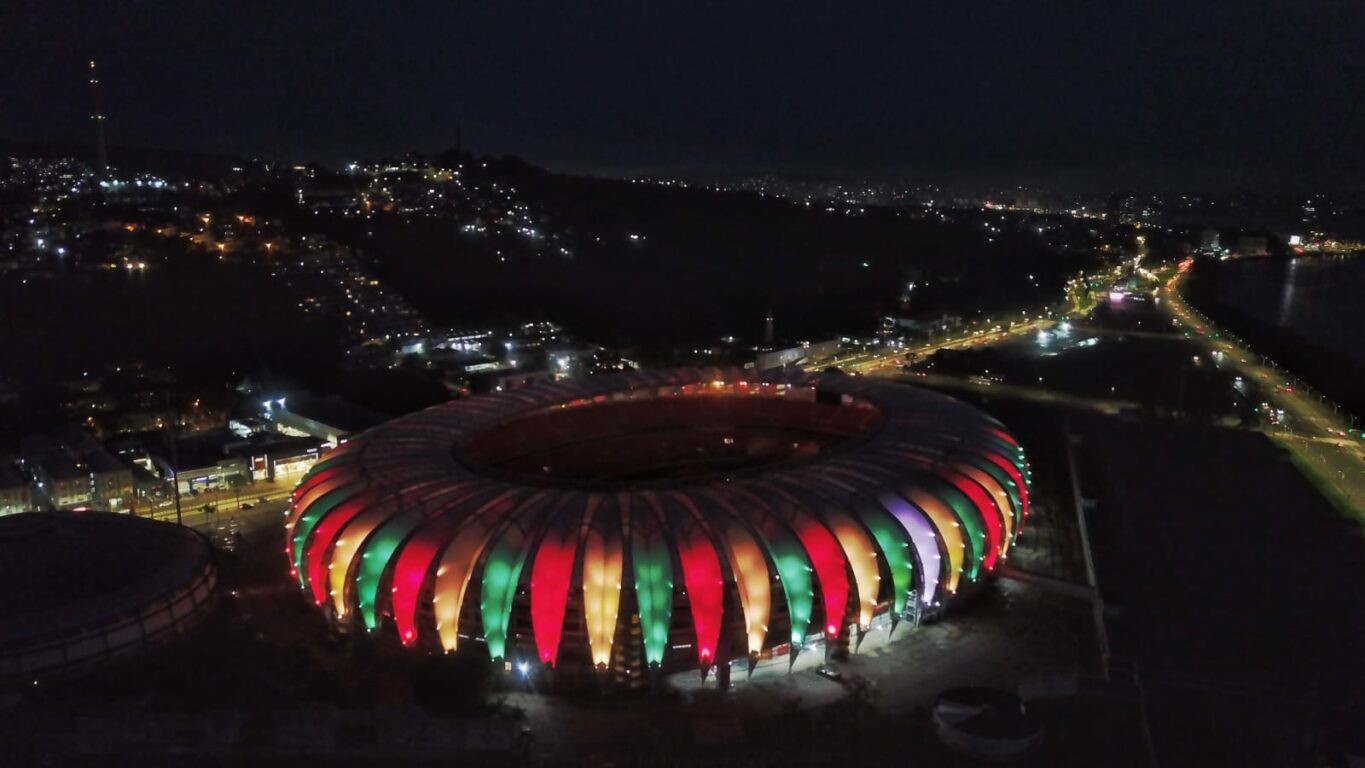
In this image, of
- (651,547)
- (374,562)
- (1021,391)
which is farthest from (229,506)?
(1021,391)

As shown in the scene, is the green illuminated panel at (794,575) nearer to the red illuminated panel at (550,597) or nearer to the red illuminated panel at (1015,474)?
the red illuminated panel at (550,597)

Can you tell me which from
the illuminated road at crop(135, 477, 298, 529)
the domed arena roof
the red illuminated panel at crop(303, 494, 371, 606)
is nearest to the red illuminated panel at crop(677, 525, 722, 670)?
the red illuminated panel at crop(303, 494, 371, 606)

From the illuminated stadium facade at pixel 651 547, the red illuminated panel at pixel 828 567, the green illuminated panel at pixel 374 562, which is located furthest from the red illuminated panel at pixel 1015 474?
the green illuminated panel at pixel 374 562

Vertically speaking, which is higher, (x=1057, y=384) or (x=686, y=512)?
(x=686, y=512)

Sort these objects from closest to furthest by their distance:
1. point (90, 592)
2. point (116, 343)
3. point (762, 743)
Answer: point (762, 743)
point (90, 592)
point (116, 343)

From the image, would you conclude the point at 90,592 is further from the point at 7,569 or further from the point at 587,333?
the point at 587,333

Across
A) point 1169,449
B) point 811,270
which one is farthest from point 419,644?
point 811,270

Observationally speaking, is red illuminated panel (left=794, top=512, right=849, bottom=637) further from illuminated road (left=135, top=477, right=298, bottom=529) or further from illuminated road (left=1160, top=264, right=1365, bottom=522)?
illuminated road (left=1160, top=264, right=1365, bottom=522)
